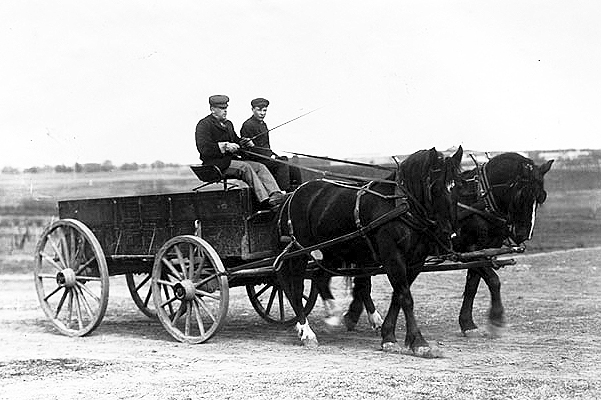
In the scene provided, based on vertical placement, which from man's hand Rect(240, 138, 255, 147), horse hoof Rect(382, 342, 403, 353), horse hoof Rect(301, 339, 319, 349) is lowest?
horse hoof Rect(301, 339, 319, 349)

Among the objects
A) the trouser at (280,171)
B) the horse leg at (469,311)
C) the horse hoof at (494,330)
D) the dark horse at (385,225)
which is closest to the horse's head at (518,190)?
the horse leg at (469,311)

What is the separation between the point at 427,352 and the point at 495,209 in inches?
82.9

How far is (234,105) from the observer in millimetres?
20000

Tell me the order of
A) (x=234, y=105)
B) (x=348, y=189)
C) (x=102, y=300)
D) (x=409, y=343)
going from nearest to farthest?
1. (x=409, y=343)
2. (x=348, y=189)
3. (x=102, y=300)
4. (x=234, y=105)

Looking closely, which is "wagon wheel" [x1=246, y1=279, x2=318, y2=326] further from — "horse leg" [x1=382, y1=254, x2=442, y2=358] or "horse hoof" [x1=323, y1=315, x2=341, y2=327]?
"horse leg" [x1=382, y1=254, x2=442, y2=358]

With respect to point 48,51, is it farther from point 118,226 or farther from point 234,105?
point 118,226

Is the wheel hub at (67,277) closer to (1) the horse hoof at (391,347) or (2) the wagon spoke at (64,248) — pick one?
(2) the wagon spoke at (64,248)

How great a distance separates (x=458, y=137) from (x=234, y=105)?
4.69 metres

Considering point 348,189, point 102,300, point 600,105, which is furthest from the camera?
point 600,105

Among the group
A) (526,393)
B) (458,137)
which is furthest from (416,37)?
(526,393)

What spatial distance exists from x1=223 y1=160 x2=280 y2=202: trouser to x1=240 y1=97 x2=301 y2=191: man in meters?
0.17

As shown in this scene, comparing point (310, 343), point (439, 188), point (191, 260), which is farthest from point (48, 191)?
point (439, 188)

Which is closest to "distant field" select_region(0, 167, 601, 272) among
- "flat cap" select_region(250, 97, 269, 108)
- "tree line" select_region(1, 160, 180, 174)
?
"tree line" select_region(1, 160, 180, 174)

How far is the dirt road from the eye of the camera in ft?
23.9
